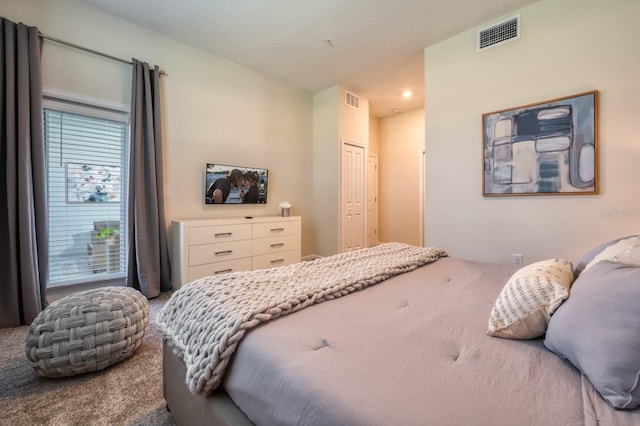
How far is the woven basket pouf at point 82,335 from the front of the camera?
4.92 ft

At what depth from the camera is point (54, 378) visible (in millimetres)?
1567

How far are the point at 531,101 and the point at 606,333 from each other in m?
2.79

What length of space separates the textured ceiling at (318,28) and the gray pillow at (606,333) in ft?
9.41

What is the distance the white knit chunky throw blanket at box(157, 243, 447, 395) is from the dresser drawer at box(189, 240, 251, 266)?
1.84 metres

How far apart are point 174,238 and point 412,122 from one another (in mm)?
4683

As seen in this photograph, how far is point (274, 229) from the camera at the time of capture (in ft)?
12.2

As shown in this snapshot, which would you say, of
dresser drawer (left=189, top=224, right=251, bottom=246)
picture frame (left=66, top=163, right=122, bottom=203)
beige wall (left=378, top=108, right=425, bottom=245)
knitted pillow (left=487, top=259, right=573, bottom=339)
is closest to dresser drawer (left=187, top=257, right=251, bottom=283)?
dresser drawer (left=189, top=224, right=251, bottom=246)

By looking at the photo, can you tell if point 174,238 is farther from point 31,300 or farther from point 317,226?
point 317,226

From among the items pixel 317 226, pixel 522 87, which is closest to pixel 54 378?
pixel 317 226

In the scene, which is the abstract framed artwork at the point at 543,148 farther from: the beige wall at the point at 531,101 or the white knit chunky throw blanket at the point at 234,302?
the white knit chunky throw blanket at the point at 234,302

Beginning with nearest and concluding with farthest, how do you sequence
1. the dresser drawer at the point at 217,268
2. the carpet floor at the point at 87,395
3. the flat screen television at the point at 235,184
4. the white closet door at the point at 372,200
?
1. the carpet floor at the point at 87,395
2. the dresser drawer at the point at 217,268
3. the flat screen television at the point at 235,184
4. the white closet door at the point at 372,200

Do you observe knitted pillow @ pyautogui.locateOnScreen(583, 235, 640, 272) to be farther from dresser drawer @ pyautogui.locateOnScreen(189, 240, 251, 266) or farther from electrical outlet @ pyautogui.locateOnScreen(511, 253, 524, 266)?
dresser drawer @ pyautogui.locateOnScreen(189, 240, 251, 266)

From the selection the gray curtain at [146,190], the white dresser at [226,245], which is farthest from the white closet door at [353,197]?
the gray curtain at [146,190]

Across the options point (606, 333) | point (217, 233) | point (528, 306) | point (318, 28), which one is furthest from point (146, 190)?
point (606, 333)
